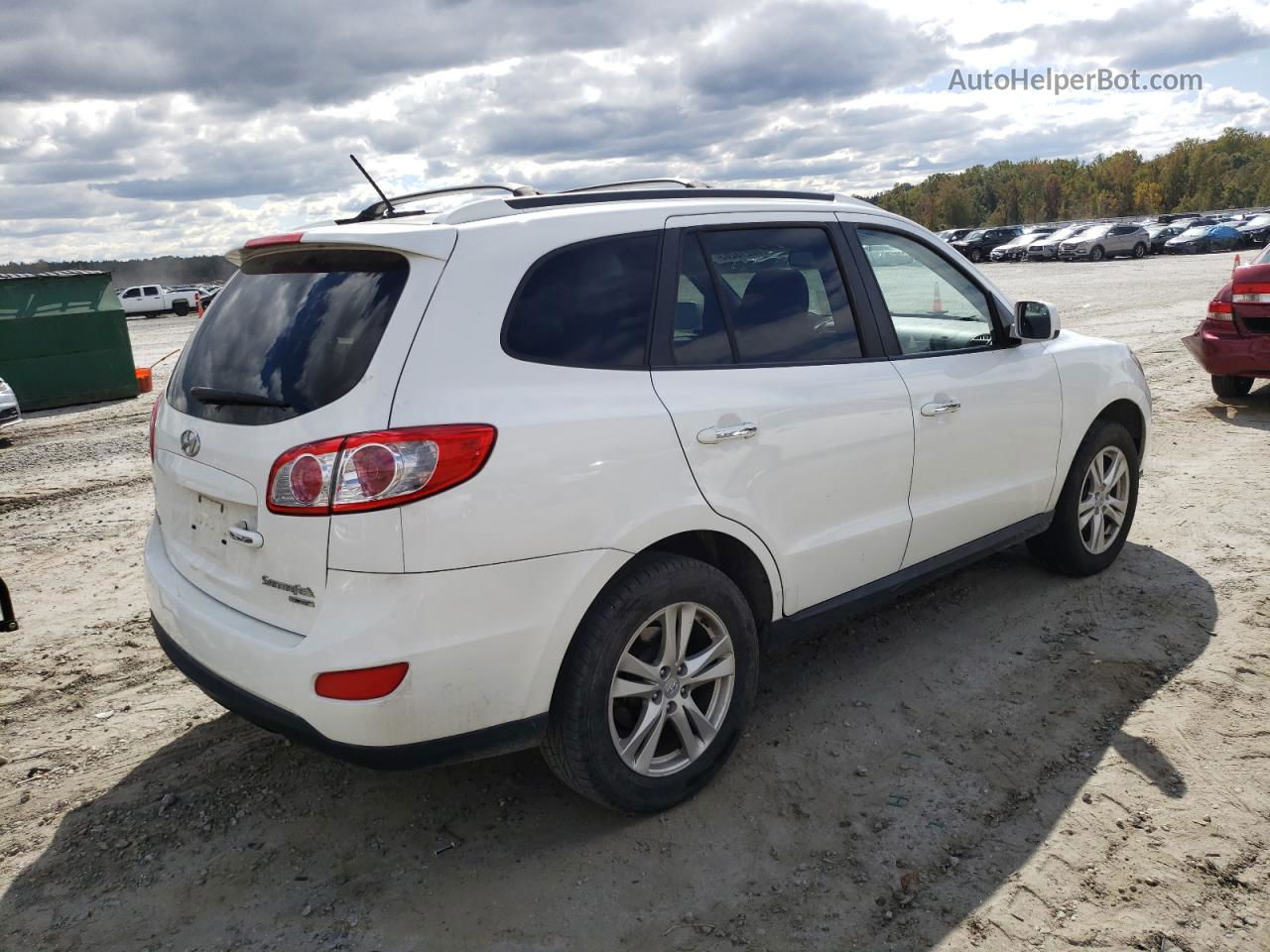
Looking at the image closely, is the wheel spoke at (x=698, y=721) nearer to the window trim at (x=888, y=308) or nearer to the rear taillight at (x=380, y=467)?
the rear taillight at (x=380, y=467)

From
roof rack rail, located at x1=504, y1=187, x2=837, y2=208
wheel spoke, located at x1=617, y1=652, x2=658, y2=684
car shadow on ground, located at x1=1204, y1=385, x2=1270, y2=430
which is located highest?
roof rack rail, located at x1=504, y1=187, x2=837, y2=208

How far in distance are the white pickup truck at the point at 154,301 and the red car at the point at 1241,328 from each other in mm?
45887

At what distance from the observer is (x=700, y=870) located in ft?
9.81

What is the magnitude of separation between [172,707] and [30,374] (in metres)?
11.4

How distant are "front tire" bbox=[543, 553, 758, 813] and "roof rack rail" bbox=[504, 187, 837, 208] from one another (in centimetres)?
118

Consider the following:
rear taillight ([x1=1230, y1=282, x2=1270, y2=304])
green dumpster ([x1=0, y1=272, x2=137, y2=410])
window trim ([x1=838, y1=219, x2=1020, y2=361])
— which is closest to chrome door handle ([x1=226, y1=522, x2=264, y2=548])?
window trim ([x1=838, y1=219, x2=1020, y2=361])

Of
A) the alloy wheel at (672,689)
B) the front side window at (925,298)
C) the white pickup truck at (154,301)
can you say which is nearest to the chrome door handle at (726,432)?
the alloy wheel at (672,689)

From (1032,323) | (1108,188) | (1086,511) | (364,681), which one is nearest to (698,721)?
(364,681)

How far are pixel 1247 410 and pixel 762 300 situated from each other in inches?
296

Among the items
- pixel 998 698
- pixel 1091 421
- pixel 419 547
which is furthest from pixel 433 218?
pixel 1091 421

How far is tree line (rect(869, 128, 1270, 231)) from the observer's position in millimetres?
109938

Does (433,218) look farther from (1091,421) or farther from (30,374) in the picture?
(30,374)

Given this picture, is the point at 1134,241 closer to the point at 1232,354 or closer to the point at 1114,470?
the point at 1232,354

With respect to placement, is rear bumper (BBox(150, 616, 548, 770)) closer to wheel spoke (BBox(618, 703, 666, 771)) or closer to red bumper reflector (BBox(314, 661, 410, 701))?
red bumper reflector (BBox(314, 661, 410, 701))
